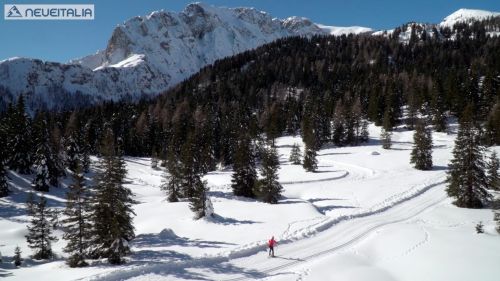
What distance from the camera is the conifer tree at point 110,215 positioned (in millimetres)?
25250

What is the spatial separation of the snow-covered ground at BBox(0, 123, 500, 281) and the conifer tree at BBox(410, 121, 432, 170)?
2.54m

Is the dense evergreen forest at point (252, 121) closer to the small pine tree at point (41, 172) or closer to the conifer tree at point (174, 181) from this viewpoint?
the small pine tree at point (41, 172)

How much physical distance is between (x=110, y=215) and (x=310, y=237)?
15.6 meters

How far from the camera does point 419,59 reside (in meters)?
188

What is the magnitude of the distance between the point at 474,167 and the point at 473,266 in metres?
21.4

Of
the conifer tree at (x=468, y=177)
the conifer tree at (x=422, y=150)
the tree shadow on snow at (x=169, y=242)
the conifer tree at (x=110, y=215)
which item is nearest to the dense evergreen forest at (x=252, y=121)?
the conifer tree at (x=422, y=150)

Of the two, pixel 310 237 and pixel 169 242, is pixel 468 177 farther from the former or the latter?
pixel 169 242

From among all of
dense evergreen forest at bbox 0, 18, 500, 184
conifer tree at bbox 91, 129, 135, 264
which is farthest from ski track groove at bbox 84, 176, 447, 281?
dense evergreen forest at bbox 0, 18, 500, 184

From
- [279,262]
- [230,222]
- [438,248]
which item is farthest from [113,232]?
[438,248]

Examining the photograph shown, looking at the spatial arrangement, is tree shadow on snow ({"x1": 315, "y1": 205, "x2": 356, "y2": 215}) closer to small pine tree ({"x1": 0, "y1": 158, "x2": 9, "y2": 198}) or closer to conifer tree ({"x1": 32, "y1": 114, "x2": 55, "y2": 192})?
conifer tree ({"x1": 32, "y1": 114, "x2": 55, "y2": 192})

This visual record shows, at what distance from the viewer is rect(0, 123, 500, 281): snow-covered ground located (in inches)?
930

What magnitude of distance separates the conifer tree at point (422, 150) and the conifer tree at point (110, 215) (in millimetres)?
52167

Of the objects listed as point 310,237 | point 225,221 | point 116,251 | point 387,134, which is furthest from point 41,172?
point 387,134

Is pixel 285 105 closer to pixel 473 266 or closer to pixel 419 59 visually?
pixel 419 59
